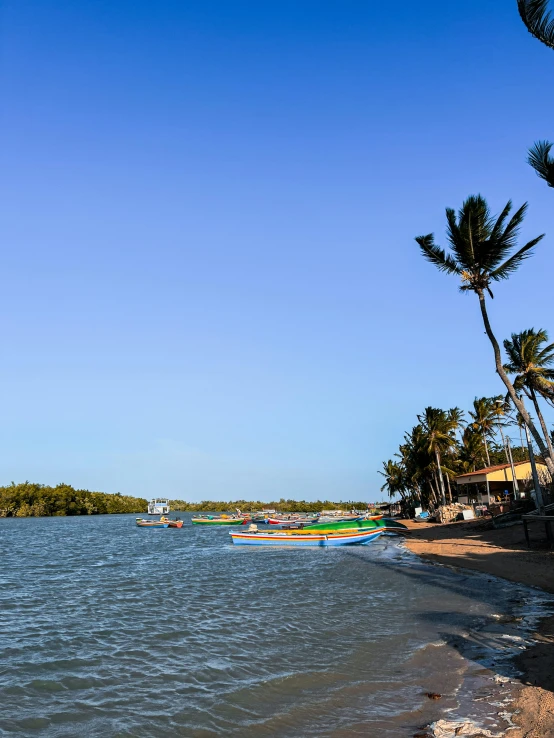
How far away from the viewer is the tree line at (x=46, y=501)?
13888cm

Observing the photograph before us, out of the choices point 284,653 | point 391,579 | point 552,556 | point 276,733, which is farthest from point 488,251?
point 276,733

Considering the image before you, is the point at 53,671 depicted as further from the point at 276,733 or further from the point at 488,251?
the point at 488,251

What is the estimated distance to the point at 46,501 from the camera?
142375 mm

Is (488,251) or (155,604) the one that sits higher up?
(488,251)

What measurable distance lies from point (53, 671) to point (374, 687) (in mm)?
7693

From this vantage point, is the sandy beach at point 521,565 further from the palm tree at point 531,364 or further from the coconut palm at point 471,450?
the coconut palm at point 471,450

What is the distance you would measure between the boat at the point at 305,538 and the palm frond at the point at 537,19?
36.9 meters

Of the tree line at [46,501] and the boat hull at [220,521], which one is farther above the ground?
the tree line at [46,501]

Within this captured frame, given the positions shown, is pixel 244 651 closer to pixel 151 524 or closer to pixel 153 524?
pixel 153 524

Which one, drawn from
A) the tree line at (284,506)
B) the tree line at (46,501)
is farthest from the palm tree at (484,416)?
the tree line at (46,501)

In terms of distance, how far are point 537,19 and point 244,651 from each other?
18465 millimetres

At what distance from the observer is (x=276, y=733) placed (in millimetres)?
8375

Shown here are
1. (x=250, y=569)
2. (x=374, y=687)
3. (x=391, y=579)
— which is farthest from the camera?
(x=250, y=569)

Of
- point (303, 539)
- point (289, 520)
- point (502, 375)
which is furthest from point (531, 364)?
point (289, 520)
